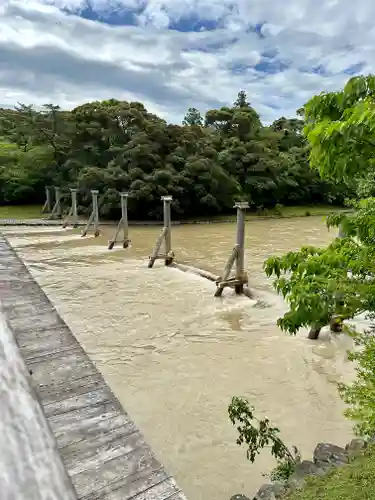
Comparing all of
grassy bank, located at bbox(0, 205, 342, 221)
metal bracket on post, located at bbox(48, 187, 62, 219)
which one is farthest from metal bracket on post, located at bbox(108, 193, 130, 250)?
metal bracket on post, located at bbox(48, 187, 62, 219)

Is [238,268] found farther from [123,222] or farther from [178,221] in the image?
[178,221]

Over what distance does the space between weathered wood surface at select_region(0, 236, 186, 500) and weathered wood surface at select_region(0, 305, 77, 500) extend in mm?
989

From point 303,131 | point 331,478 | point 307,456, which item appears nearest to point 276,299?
point 307,456

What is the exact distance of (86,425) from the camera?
84.8 inches

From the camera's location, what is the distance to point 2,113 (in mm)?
27188

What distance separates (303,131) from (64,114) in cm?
2372

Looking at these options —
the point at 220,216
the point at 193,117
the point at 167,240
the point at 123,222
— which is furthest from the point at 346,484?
the point at 193,117

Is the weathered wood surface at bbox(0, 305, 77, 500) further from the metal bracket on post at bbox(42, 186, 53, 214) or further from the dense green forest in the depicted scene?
the metal bracket on post at bbox(42, 186, 53, 214)

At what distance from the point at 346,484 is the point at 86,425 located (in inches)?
60.7

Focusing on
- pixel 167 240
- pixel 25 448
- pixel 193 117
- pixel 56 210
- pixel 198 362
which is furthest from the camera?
pixel 193 117

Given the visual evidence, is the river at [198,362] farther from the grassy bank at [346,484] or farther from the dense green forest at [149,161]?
the dense green forest at [149,161]

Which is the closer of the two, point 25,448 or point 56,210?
point 25,448

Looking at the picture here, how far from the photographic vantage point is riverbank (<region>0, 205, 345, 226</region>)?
20578 millimetres

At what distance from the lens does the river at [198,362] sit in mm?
3691
